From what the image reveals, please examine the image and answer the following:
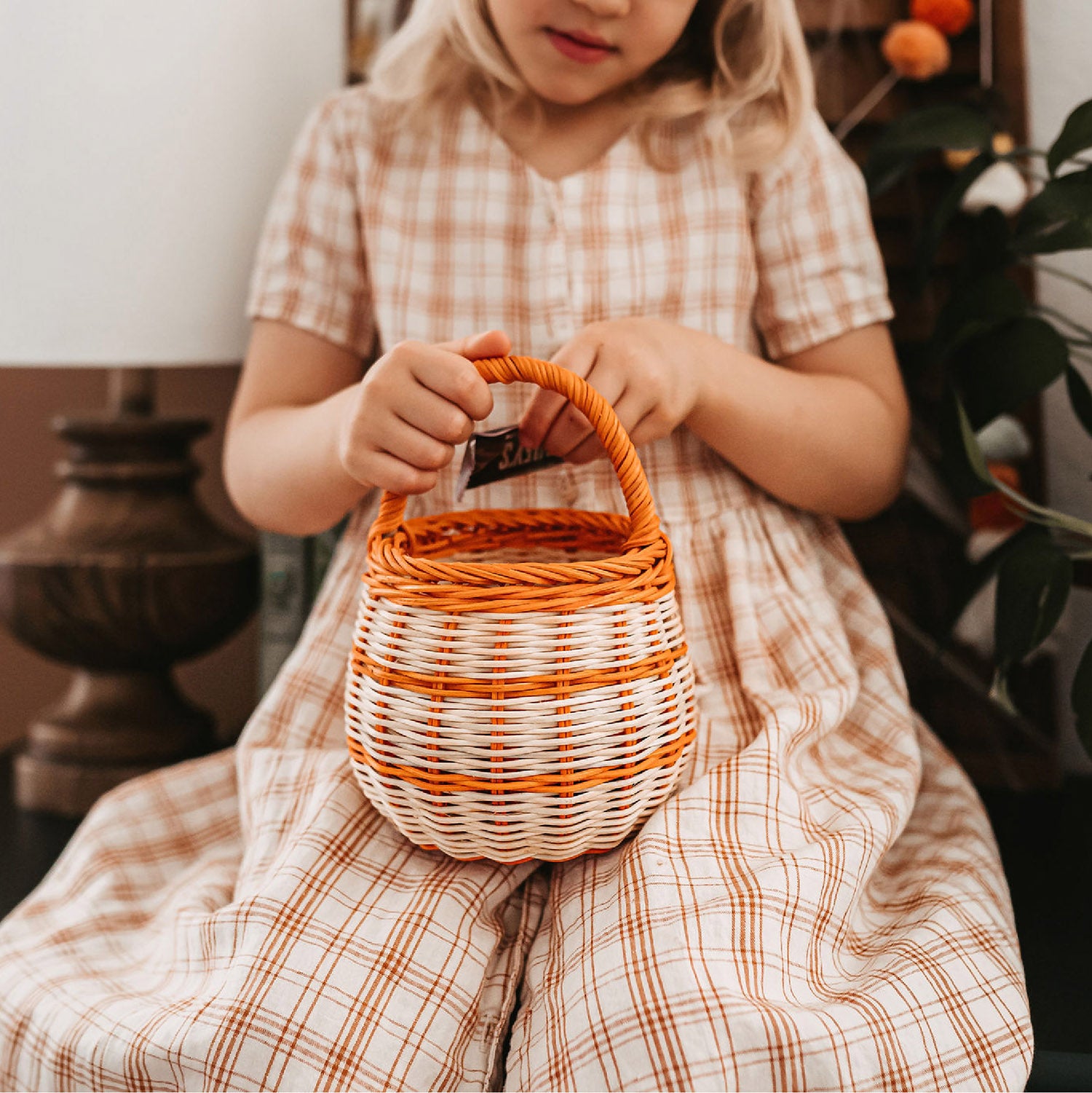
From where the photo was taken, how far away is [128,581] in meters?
1.04

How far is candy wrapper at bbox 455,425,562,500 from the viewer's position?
661 millimetres

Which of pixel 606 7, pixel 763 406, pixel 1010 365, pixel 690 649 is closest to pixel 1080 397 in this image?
pixel 1010 365

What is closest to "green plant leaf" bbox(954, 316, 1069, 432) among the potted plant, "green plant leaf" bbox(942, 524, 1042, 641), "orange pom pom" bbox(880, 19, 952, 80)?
the potted plant

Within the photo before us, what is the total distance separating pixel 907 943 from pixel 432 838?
0.30 metres

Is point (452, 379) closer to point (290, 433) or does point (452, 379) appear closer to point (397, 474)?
point (397, 474)

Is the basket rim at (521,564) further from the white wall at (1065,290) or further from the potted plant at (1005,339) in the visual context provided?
the white wall at (1065,290)

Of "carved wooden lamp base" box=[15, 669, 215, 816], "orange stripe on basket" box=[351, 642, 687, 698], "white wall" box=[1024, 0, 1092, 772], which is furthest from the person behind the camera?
"carved wooden lamp base" box=[15, 669, 215, 816]

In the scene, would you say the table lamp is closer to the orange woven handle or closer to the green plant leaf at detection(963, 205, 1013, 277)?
the orange woven handle

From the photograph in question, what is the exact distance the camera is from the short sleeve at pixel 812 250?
91 centimetres

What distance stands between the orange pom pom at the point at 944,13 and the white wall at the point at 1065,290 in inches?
2.3

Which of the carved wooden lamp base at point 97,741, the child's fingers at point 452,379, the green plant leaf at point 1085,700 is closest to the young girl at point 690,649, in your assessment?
the child's fingers at point 452,379

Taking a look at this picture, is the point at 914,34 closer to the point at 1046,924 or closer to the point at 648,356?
the point at 648,356

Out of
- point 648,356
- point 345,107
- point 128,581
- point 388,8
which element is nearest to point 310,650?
point 128,581

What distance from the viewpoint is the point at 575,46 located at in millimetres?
831
